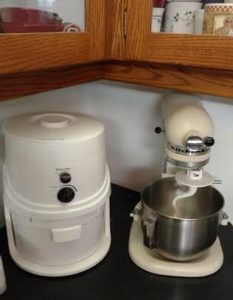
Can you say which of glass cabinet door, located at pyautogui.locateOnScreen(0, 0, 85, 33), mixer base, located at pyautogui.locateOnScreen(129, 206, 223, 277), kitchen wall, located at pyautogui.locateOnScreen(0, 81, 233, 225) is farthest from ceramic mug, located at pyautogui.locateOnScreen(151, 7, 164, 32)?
mixer base, located at pyautogui.locateOnScreen(129, 206, 223, 277)

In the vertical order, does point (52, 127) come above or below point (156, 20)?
below

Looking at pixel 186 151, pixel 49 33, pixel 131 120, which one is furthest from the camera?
pixel 131 120

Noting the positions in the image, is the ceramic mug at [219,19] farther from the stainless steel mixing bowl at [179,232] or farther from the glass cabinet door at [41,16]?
the stainless steel mixing bowl at [179,232]

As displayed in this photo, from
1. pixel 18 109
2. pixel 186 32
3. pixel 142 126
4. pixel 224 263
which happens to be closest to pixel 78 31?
pixel 186 32

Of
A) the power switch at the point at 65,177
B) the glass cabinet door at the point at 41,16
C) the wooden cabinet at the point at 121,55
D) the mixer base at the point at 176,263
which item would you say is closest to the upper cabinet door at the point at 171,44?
the wooden cabinet at the point at 121,55

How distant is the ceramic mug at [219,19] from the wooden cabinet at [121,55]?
25 mm

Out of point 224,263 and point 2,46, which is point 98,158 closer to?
point 2,46

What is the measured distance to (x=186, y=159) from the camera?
67 centimetres

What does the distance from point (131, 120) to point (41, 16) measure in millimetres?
510

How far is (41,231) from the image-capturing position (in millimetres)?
669

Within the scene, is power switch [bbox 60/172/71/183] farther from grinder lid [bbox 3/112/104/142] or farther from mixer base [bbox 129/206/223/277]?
mixer base [bbox 129/206/223/277]

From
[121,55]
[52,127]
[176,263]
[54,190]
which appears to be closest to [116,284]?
[176,263]

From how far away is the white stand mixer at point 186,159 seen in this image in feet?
2.14

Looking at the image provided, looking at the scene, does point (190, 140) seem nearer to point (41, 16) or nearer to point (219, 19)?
point (219, 19)
